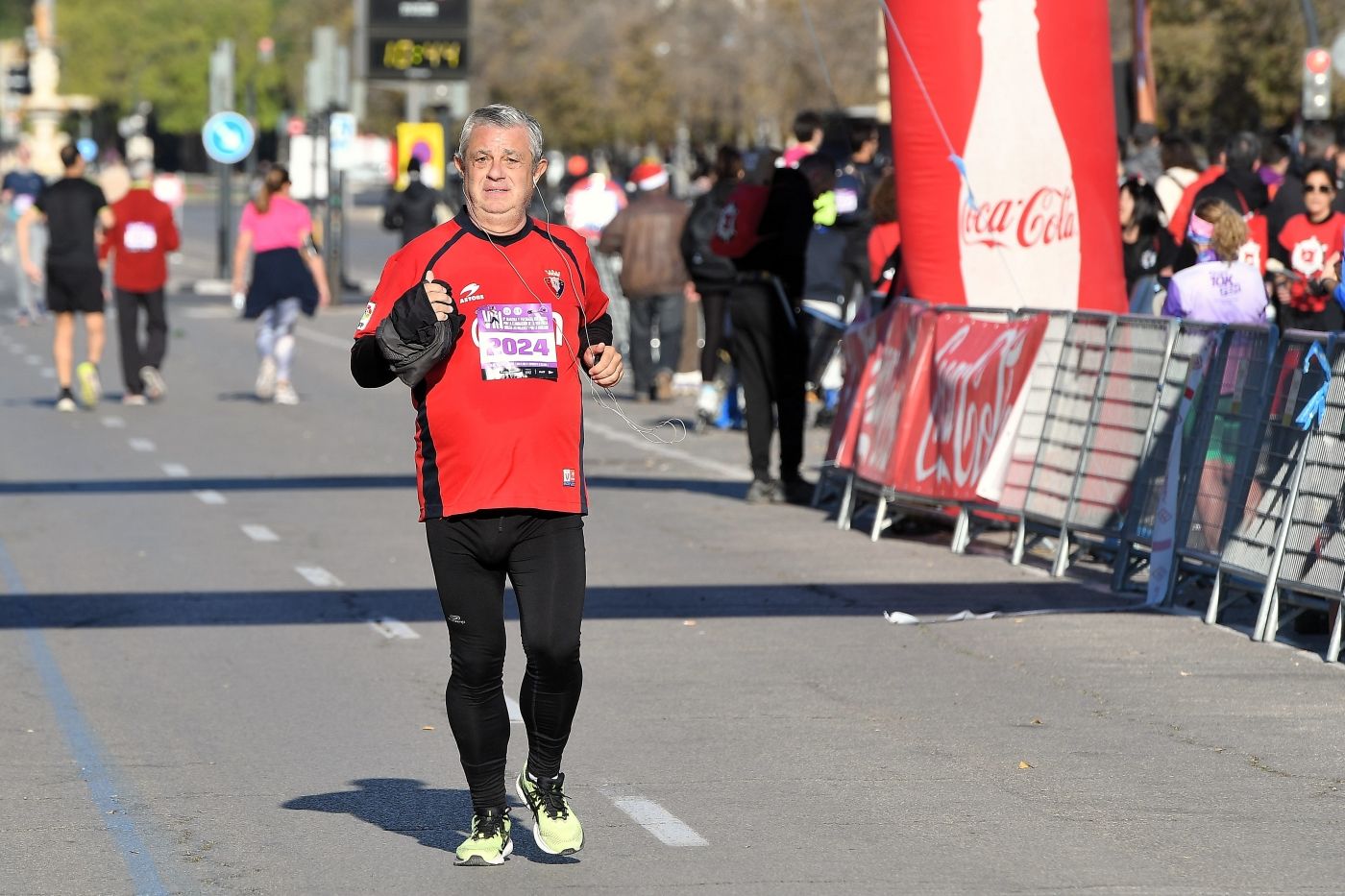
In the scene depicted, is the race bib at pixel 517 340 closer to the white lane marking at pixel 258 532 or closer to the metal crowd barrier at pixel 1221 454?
the metal crowd barrier at pixel 1221 454

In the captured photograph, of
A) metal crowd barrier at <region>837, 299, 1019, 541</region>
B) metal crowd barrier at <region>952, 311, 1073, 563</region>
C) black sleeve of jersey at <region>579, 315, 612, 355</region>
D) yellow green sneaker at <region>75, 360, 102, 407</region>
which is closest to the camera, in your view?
black sleeve of jersey at <region>579, 315, 612, 355</region>

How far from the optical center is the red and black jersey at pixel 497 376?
600 centimetres

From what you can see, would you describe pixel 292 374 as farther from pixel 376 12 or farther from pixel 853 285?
pixel 376 12

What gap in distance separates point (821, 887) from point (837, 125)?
93.7 ft

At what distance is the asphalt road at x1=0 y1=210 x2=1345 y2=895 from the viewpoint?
20.9 feet

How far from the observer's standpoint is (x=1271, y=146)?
1950 centimetres

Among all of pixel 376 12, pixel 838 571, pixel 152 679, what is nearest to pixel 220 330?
pixel 376 12

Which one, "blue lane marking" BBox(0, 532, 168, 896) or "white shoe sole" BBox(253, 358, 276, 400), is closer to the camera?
Result: "blue lane marking" BBox(0, 532, 168, 896)

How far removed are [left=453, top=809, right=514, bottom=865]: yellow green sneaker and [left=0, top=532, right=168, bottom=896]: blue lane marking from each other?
29.3 inches

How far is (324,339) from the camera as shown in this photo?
2908cm

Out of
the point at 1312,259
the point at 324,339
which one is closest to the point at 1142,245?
the point at 1312,259

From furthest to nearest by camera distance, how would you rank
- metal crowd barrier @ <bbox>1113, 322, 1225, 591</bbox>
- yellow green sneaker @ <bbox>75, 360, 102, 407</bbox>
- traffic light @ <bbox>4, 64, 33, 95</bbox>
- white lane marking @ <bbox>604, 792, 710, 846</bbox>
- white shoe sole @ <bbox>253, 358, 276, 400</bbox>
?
traffic light @ <bbox>4, 64, 33, 95</bbox> → white shoe sole @ <bbox>253, 358, 276, 400</bbox> → yellow green sneaker @ <bbox>75, 360, 102, 407</bbox> → metal crowd barrier @ <bbox>1113, 322, 1225, 591</bbox> → white lane marking @ <bbox>604, 792, 710, 846</bbox>

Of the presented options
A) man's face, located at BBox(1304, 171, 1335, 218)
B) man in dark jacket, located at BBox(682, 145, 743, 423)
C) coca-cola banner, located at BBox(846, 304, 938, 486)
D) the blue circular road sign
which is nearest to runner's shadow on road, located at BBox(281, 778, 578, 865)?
coca-cola banner, located at BBox(846, 304, 938, 486)

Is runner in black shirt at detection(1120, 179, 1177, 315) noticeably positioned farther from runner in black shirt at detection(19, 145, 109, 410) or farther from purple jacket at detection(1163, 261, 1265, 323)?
runner in black shirt at detection(19, 145, 109, 410)
